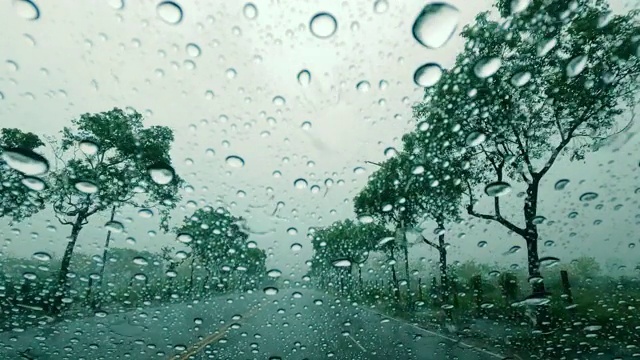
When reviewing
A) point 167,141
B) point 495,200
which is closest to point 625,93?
point 495,200

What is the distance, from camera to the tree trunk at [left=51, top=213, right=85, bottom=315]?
524 cm

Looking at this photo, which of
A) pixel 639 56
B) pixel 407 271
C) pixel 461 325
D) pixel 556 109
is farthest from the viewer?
pixel 461 325

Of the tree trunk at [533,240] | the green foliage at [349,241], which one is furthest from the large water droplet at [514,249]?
the green foliage at [349,241]

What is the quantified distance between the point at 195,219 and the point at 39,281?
275 cm

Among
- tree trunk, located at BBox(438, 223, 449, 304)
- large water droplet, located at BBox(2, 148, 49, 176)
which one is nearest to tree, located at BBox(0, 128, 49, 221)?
large water droplet, located at BBox(2, 148, 49, 176)

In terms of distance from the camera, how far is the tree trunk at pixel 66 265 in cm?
524

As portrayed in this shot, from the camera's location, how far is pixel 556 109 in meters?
5.83

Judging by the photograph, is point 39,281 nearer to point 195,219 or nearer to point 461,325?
point 195,219

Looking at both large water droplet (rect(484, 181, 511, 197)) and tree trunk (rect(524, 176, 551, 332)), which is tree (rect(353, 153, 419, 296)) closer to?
large water droplet (rect(484, 181, 511, 197))

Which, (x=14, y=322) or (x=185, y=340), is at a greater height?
(x=14, y=322)

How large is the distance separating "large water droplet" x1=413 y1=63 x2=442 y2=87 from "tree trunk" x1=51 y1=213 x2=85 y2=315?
526 cm

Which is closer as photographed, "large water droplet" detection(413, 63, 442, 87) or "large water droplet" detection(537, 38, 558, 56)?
"large water droplet" detection(413, 63, 442, 87)

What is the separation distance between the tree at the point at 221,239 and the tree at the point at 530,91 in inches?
144

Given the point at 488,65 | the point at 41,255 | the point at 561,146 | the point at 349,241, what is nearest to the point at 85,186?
the point at 41,255
